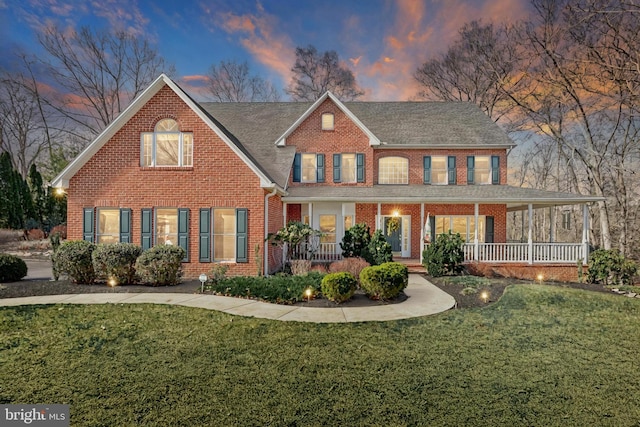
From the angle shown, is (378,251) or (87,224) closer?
(87,224)

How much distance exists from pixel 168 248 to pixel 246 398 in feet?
24.6

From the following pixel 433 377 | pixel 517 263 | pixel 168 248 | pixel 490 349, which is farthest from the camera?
pixel 517 263

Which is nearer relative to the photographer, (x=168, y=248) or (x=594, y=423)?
(x=594, y=423)

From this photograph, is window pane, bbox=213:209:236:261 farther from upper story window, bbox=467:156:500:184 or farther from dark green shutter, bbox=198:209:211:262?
upper story window, bbox=467:156:500:184

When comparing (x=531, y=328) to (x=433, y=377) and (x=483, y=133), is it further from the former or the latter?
(x=483, y=133)

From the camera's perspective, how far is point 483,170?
55.8 feet

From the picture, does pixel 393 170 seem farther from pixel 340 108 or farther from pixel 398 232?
pixel 340 108

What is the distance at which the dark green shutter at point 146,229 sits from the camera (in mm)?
11703

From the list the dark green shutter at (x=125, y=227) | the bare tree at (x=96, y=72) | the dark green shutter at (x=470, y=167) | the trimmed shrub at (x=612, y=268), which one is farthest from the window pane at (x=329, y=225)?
the bare tree at (x=96, y=72)

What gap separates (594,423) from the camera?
11.2 ft

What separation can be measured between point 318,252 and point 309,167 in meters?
4.67

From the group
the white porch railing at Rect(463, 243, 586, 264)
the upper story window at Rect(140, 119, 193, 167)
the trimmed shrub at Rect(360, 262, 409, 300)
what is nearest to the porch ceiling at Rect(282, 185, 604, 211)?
the white porch railing at Rect(463, 243, 586, 264)

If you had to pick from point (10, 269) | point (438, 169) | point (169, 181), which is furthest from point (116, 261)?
point (438, 169)

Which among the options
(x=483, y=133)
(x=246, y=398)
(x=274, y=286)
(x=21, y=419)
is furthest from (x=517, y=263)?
(x=21, y=419)
